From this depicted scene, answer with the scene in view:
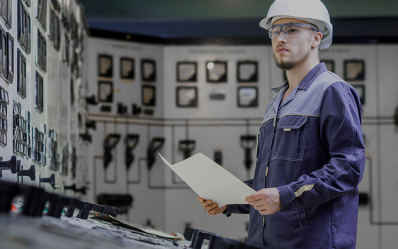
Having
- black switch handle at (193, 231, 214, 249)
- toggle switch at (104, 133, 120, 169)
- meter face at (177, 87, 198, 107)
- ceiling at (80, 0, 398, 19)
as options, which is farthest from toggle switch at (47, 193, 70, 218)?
ceiling at (80, 0, 398, 19)

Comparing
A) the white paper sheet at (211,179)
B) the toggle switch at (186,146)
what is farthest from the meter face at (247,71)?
the white paper sheet at (211,179)

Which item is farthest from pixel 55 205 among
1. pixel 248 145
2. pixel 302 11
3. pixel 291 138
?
pixel 248 145

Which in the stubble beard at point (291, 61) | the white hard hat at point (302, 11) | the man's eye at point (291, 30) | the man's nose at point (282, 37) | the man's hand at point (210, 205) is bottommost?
the man's hand at point (210, 205)

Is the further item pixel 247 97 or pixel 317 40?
pixel 247 97

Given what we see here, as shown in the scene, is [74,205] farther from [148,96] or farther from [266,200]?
[148,96]

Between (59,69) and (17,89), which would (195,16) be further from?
(17,89)

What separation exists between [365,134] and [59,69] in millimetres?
4667

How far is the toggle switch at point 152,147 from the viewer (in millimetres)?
6867

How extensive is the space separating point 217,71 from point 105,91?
→ 5.29 feet

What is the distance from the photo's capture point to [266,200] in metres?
1.74

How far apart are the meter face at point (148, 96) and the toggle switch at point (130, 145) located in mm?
528

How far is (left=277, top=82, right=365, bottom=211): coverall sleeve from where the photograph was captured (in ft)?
5.73

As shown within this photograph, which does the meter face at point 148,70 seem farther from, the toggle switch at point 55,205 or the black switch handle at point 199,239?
the toggle switch at point 55,205

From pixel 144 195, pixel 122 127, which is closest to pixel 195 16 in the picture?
pixel 122 127
